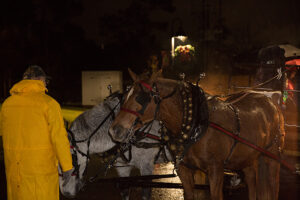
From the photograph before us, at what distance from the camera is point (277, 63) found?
5109 millimetres

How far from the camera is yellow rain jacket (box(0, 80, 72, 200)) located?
2824 mm

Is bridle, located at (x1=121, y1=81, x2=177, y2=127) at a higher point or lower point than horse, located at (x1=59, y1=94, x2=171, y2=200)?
higher

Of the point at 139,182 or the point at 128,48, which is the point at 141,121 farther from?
the point at 128,48

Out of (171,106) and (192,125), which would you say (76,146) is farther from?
(192,125)

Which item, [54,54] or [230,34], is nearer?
[54,54]

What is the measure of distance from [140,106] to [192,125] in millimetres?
617

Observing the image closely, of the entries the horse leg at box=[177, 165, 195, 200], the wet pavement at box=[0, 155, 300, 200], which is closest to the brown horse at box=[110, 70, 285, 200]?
the horse leg at box=[177, 165, 195, 200]

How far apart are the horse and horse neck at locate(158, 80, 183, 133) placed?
122cm

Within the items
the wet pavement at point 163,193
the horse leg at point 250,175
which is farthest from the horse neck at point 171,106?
the wet pavement at point 163,193

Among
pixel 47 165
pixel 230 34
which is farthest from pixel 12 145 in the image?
pixel 230 34

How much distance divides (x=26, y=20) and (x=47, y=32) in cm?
182

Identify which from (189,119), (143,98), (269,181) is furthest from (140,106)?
(269,181)

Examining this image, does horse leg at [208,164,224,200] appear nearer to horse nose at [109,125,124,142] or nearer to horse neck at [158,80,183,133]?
horse neck at [158,80,183,133]

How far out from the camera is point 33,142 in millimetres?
2855
